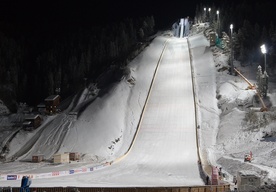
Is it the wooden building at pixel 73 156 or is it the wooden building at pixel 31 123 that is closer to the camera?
the wooden building at pixel 73 156

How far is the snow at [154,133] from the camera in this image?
2902 centimetres

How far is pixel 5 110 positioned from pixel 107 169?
3638 cm

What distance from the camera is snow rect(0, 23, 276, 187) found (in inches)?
1142

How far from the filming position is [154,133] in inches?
1642

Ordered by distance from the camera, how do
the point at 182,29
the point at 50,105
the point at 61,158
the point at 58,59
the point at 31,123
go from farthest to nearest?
the point at 182,29, the point at 58,59, the point at 50,105, the point at 31,123, the point at 61,158

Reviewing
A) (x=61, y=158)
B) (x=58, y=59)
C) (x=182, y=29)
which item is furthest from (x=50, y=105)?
(x=182, y=29)

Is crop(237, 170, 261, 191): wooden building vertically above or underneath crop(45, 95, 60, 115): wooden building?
underneath

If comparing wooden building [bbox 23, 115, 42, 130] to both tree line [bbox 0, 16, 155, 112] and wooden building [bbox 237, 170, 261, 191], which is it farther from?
wooden building [bbox 237, 170, 261, 191]

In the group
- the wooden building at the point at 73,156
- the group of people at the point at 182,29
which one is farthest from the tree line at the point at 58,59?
the wooden building at the point at 73,156

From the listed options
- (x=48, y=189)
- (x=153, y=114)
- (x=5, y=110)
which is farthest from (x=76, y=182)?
(x=5, y=110)

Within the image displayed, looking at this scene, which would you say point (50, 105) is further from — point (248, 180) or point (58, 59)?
point (58, 59)

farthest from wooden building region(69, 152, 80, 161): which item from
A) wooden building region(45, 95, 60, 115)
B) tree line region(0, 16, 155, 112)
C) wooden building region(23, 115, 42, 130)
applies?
tree line region(0, 16, 155, 112)

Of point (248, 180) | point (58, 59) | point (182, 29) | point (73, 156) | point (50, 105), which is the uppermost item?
point (182, 29)

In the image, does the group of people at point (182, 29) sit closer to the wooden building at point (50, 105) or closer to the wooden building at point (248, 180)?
the wooden building at point (50, 105)
